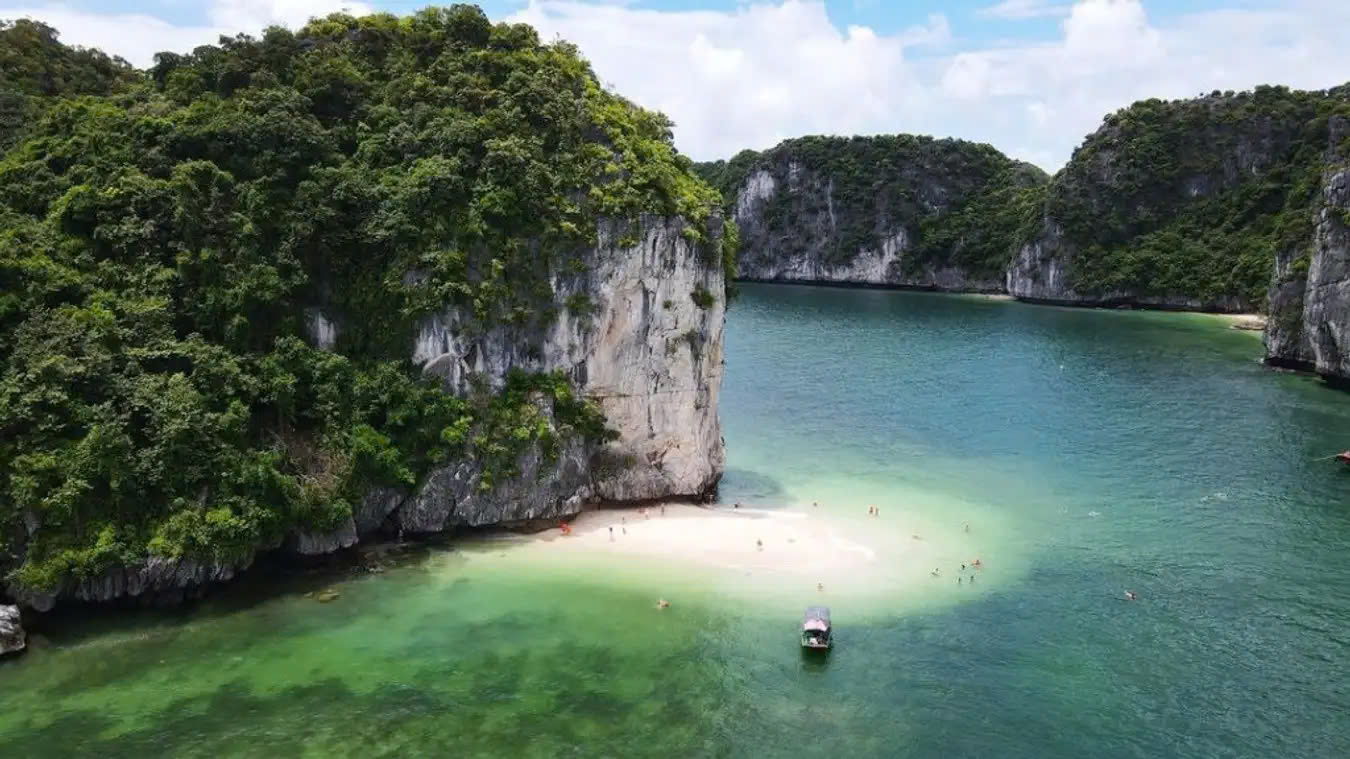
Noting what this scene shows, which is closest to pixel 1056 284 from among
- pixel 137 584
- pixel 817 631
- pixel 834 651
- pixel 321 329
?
pixel 834 651

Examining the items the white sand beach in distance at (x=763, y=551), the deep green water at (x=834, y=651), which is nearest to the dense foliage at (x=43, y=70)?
the deep green water at (x=834, y=651)

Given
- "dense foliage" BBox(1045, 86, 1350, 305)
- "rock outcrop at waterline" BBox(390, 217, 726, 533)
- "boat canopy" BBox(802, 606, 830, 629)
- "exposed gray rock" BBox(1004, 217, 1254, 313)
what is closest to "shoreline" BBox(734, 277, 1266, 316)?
"exposed gray rock" BBox(1004, 217, 1254, 313)

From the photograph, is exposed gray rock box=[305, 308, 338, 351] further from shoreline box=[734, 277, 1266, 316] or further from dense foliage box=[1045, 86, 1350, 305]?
dense foliage box=[1045, 86, 1350, 305]

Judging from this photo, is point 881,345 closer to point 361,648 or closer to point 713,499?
point 713,499

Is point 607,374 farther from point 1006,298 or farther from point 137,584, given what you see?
point 1006,298

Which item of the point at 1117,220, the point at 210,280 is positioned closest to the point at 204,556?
the point at 210,280
